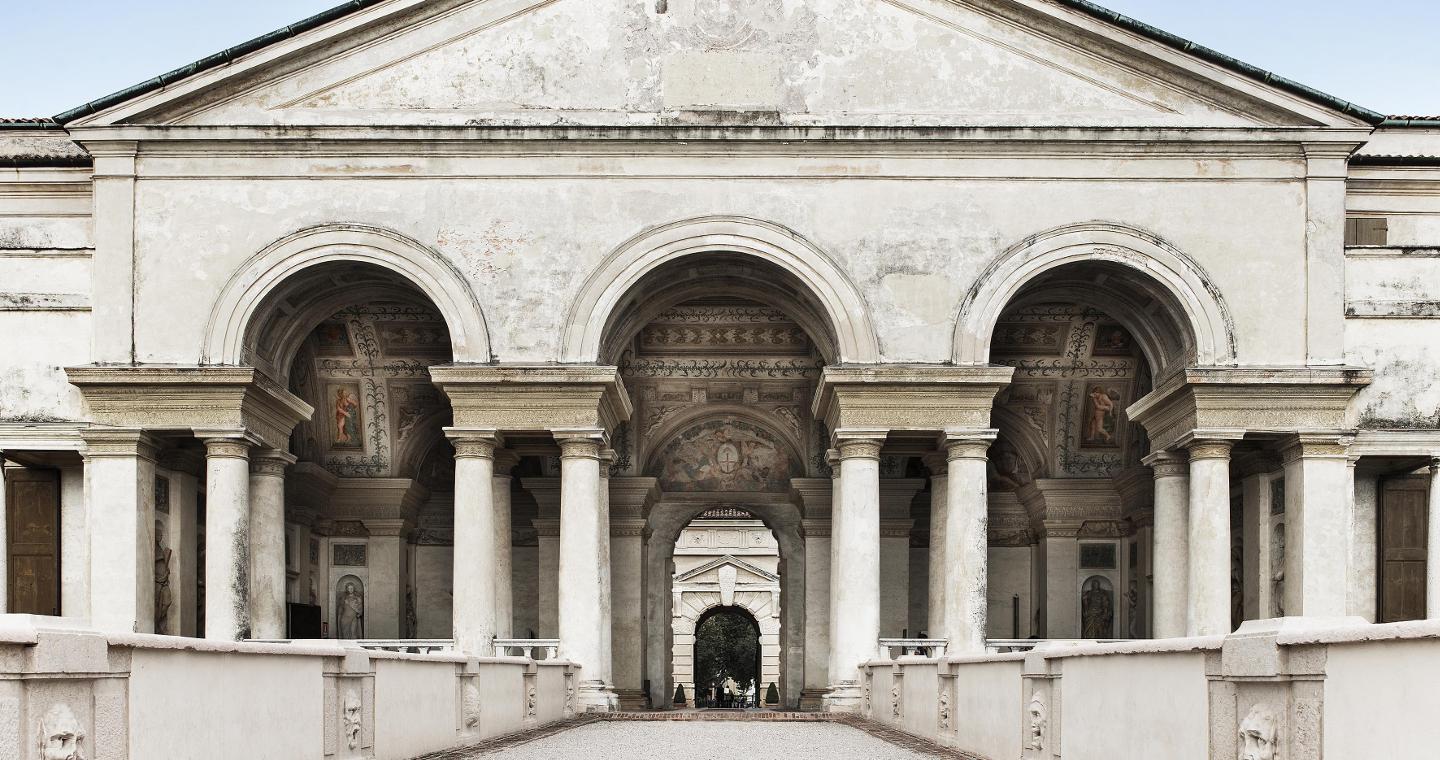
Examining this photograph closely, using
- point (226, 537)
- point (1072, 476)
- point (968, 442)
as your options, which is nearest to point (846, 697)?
point (968, 442)

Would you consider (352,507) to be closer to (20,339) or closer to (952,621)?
(20,339)

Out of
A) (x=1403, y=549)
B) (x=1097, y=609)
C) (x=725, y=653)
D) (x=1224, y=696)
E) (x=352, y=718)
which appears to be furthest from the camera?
(x=725, y=653)

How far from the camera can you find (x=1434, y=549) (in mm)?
24562

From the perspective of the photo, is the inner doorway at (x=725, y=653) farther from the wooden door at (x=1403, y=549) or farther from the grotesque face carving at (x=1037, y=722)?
the grotesque face carving at (x=1037, y=722)

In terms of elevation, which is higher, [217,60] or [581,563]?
[217,60]

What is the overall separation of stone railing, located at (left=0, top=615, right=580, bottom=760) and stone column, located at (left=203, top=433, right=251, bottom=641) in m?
7.52

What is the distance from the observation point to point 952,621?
24.6 m

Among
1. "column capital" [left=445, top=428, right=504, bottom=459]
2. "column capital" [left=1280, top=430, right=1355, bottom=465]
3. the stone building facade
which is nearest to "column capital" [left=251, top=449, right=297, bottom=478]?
the stone building facade

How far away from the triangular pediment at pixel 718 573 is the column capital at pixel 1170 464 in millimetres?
31302

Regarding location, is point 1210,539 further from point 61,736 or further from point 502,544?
point 61,736

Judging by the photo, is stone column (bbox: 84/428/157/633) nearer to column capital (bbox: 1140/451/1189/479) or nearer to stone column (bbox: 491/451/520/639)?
stone column (bbox: 491/451/520/639)

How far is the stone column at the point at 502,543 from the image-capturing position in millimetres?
25989

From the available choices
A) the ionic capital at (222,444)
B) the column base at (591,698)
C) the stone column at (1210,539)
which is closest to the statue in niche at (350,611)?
the ionic capital at (222,444)

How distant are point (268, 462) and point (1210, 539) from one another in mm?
14289
